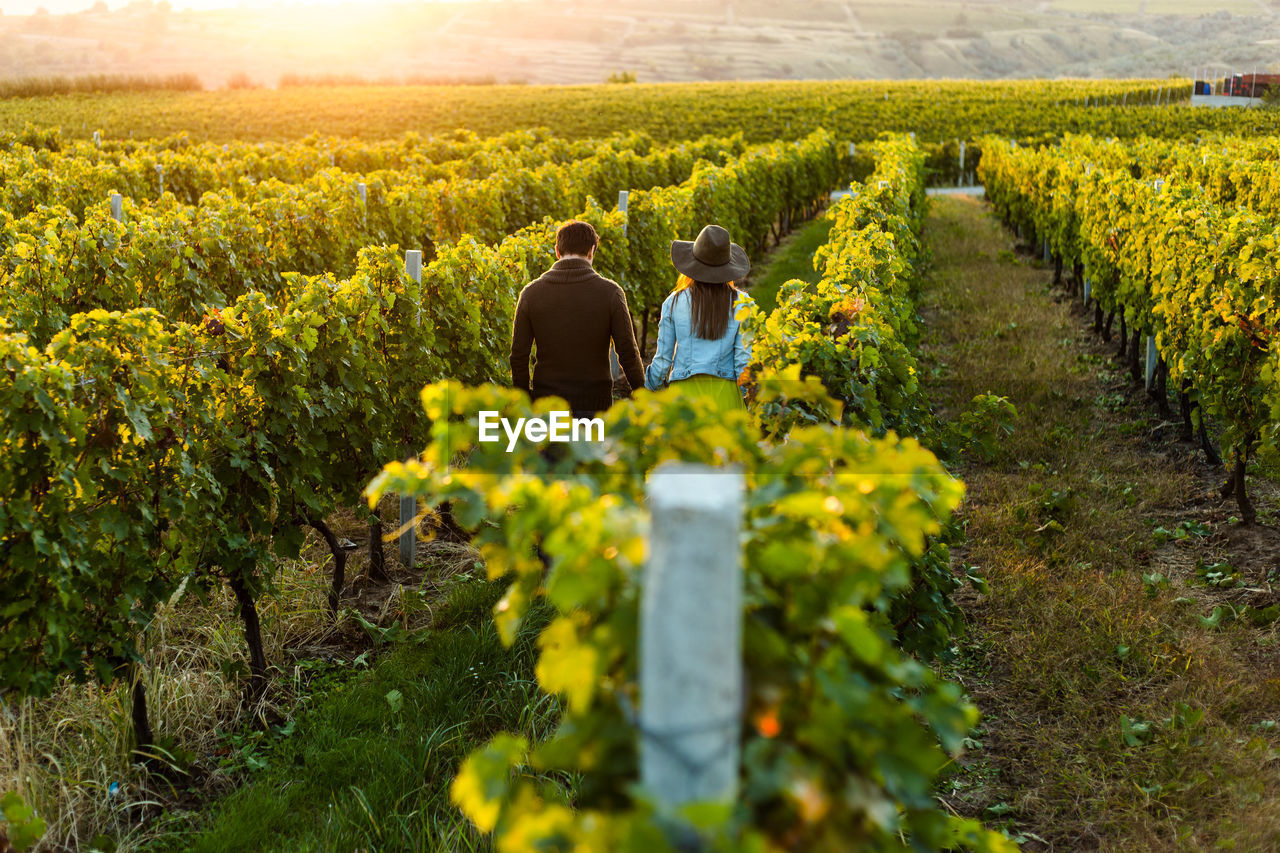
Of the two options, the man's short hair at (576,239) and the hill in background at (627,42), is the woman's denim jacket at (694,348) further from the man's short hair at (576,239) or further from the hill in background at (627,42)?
the hill in background at (627,42)

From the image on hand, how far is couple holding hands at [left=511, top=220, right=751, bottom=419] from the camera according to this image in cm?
489

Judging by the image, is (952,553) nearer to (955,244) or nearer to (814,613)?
(814,613)

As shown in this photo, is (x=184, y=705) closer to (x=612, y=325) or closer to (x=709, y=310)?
(x=612, y=325)

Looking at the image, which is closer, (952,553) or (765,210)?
(952,553)

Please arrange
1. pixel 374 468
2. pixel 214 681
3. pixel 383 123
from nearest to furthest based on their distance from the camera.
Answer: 1. pixel 214 681
2. pixel 374 468
3. pixel 383 123

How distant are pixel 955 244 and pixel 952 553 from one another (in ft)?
47.0

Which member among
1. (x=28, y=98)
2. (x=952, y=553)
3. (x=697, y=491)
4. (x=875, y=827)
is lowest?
(x=952, y=553)

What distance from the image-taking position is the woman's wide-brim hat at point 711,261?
4871mm

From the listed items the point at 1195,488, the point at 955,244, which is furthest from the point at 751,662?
the point at 955,244

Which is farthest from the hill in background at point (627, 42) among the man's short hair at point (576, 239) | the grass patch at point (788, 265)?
the man's short hair at point (576, 239)

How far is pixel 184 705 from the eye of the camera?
4406 mm

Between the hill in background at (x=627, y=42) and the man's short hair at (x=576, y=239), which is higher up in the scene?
the hill in background at (x=627, y=42)

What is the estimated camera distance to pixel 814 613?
1531 millimetres

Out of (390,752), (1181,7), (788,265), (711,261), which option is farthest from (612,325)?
(1181,7)
